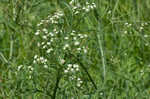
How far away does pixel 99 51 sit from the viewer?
322cm

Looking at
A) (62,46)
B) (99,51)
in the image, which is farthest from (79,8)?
(99,51)

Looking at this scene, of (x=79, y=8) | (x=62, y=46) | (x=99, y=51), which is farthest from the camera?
(x=99, y=51)

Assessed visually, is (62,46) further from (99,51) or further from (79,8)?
(99,51)

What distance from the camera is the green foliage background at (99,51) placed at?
9.43 ft

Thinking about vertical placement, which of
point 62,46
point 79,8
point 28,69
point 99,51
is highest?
point 79,8

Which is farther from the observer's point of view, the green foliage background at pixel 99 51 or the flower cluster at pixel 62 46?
the green foliage background at pixel 99 51

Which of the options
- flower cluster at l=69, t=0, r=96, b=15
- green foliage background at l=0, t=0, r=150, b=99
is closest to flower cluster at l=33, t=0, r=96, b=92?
flower cluster at l=69, t=0, r=96, b=15

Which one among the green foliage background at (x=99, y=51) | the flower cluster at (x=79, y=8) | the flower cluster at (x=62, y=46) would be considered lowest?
the green foliage background at (x=99, y=51)

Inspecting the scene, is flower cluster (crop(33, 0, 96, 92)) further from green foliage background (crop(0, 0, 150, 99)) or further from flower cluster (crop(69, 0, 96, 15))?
green foliage background (crop(0, 0, 150, 99))

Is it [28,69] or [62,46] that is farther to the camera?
[28,69]

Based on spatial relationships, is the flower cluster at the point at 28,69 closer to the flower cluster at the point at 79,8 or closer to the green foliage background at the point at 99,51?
the green foliage background at the point at 99,51

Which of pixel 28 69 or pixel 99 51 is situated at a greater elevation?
pixel 28 69

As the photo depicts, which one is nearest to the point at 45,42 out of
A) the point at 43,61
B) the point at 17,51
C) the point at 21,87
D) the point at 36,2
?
the point at 43,61

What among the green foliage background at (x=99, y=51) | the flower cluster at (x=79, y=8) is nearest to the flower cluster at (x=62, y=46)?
the flower cluster at (x=79, y=8)
